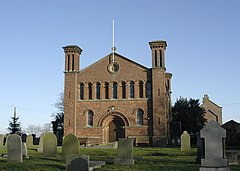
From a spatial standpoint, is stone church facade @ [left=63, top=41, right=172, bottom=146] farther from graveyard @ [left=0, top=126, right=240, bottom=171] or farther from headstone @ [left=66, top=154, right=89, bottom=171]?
headstone @ [left=66, top=154, right=89, bottom=171]

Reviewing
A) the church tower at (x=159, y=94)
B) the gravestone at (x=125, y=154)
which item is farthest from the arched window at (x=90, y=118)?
the gravestone at (x=125, y=154)

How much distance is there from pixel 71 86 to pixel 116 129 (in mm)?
7380

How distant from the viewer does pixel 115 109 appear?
39.2m

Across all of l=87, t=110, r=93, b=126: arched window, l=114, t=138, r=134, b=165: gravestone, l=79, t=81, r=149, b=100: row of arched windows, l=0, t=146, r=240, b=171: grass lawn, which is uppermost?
l=79, t=81, r=149, b=100: row of arched windows

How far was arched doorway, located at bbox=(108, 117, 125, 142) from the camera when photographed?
3928cm

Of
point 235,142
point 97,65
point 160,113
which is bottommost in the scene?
point 235,142

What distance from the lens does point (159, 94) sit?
37906 millimetres

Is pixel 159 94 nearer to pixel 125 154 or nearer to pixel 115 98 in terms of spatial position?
pixel 115 98

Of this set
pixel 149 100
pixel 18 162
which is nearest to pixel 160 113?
pixel 149 100

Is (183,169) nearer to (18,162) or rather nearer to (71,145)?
(71,145)

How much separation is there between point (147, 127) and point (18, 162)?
24053 millimetres

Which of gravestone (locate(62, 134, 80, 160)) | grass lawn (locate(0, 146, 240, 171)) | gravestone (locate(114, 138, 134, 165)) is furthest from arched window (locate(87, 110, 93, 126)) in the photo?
gravestone (locate(114, 138, 134, 165))

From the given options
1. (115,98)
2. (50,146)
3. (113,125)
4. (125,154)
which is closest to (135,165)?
(125,154)

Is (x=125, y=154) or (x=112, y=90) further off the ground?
(x=112, y=90)
